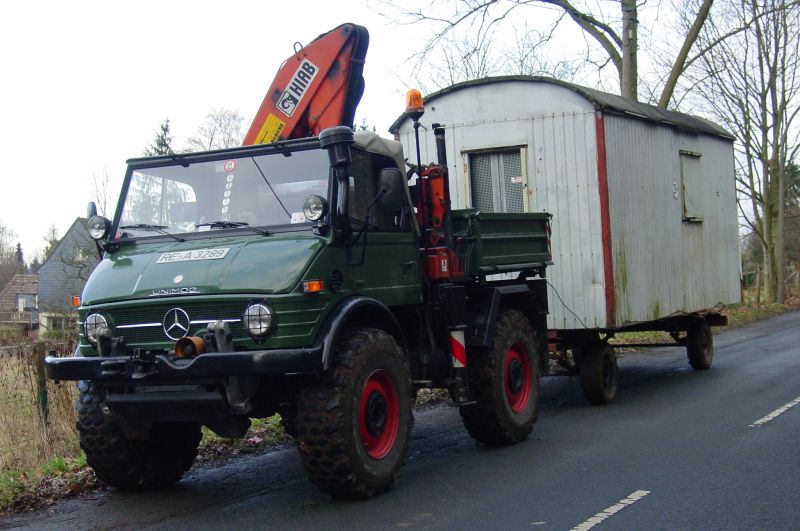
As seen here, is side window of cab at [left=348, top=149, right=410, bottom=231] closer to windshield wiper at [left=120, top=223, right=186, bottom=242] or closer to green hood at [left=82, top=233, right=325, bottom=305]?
green hood at [left=82, top=233, right=325, bottom=305]

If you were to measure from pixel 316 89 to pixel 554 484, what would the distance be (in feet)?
14.5

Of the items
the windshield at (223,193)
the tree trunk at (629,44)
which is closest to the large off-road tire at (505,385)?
the windshield at (223,193)

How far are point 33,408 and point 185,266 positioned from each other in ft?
11.0

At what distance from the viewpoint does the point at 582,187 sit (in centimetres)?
1039

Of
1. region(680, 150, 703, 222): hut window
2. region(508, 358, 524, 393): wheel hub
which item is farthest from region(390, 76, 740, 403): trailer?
region(508, 358, 524, 393): wheel hub

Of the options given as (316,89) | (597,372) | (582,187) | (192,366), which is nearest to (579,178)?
(582,187)

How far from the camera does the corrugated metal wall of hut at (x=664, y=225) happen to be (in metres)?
10.6

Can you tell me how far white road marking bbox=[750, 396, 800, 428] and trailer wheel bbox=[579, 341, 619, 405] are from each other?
189 centimetres

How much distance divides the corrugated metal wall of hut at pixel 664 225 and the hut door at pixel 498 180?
1.12 m

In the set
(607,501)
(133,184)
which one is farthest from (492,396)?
(133,184)

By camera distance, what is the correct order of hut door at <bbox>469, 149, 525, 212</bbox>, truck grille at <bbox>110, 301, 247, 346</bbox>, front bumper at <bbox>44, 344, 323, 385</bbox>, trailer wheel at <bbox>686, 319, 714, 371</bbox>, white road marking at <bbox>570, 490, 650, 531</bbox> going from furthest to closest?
trailer wheel at <bbox>686, 319, 714, 371</bbox>
hut door at <bbox>469, 149, 525, 212</bbox>
truck grille at <bbox>110, 301, 247, 346</bbox>
front bumper at <bbox>44, 344, 323, 385</bbox>
white road marking at <bbox>570, 490, 650, 531</bbox>

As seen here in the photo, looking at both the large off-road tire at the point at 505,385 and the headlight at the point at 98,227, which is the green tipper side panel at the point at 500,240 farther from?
the headlight at the point at 98,227

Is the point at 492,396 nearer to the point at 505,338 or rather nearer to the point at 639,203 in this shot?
the point at 505,338

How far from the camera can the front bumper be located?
18.4ft
